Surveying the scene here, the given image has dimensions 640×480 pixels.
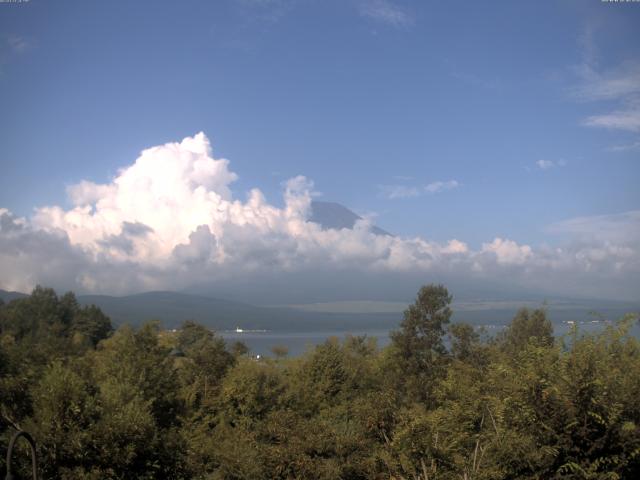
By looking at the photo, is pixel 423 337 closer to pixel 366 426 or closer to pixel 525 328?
pixel 525 328

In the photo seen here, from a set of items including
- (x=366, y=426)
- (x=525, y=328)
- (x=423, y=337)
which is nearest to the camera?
(x=366, y=426)

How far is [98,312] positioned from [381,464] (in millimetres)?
84924

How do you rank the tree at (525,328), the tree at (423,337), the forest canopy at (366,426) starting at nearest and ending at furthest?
the forest canopy at (366,426) → the tree at (423,337) → the tree at (525,328)

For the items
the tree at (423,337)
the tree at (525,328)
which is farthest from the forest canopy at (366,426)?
the tree at (525,328)

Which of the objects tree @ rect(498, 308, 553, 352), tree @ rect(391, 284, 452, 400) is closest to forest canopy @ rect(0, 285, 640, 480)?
tree @ rect(391, 284, 452, 400)

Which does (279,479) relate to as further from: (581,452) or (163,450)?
(581,452)

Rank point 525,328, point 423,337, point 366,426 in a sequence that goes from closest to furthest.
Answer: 1. point 366,426
2. point 423,337
3. point 525,328

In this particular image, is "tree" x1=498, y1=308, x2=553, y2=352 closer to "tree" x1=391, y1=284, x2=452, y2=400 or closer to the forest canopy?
"tree" x1=391, y1=284, x2=452, y2=400

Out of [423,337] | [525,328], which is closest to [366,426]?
[423,337]

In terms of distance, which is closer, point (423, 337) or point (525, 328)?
point (423, 337)

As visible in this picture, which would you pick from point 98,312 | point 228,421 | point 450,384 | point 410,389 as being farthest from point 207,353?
point 98,312

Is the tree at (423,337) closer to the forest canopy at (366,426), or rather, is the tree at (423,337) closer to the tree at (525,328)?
the tree at (525,328)

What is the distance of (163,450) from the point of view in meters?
17.1

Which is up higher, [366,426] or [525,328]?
[525,328]
